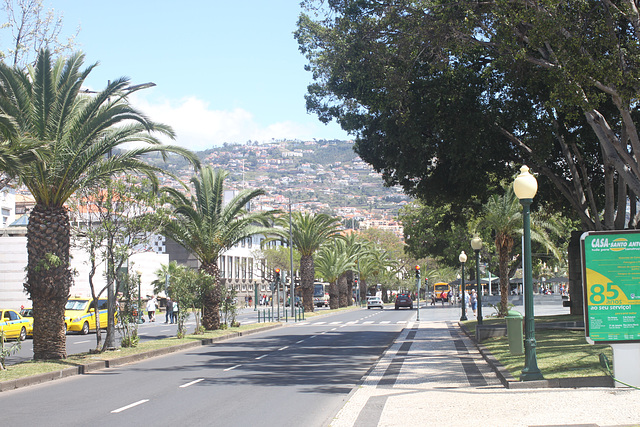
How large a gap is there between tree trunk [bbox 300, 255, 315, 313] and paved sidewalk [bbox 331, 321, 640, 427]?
4136 centimetres

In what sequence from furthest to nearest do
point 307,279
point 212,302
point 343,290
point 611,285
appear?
1. point 343,290
2. point 307,279
3. point 212,302
4. point 611,285

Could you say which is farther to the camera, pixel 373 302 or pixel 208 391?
pixel 373 302

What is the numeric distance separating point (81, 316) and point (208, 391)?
23.1m

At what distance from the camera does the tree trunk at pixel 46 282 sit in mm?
18484

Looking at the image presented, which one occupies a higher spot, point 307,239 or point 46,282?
point 307,239

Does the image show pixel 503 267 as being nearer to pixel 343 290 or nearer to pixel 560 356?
pixel 560 356

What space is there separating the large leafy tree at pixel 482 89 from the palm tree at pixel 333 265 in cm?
4077

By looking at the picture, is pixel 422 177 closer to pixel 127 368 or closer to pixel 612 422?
pixel 127 368

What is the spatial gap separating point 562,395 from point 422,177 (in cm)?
1486

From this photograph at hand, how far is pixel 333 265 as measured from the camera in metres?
68.2

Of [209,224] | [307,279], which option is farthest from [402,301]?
[209,224]

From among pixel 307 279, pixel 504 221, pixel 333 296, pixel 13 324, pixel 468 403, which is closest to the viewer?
A: pixel 468 403

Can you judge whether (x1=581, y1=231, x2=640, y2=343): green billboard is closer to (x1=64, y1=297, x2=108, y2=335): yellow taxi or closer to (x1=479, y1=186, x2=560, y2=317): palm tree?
(x1=479, y1=186, x2=560, y2=317): palm tree

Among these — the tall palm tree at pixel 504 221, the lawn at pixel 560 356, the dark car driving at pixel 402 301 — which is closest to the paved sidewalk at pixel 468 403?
the lawn at pixel 560 356
